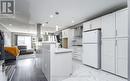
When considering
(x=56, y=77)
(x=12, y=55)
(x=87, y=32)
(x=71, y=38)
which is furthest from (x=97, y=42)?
(x=12, y=55)

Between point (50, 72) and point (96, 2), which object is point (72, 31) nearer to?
point (96, 2)

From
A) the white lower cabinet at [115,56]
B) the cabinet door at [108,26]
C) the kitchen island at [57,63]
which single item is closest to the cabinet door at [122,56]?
the white lower cabinet at [115,56]

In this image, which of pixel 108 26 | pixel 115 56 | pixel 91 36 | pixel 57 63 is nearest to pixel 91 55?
pixel 91 36

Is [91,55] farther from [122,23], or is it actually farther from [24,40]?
[24,40]

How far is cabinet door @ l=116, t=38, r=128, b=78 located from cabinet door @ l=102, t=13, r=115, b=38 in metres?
0.46

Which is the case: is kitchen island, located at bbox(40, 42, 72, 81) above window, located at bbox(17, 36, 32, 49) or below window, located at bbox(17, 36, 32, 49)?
below

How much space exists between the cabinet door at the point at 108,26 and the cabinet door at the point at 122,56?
456 mm

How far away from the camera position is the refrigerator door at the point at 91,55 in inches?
196

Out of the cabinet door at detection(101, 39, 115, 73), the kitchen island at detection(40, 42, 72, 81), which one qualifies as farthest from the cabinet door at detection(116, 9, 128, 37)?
the kitchen island at detection(40, 42, 72, 81)

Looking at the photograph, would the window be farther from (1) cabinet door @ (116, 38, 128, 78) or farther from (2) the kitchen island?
(1) cabinet door @ (116, 38, 128, 78)

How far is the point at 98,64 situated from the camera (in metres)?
4.93

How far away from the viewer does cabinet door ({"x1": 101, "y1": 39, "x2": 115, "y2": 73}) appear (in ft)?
13.8

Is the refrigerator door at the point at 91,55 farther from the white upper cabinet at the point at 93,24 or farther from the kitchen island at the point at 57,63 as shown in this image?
the kitchen island at the point at 57,63

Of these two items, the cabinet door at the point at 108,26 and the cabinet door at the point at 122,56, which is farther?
the cabinet door at the point at 108,26
